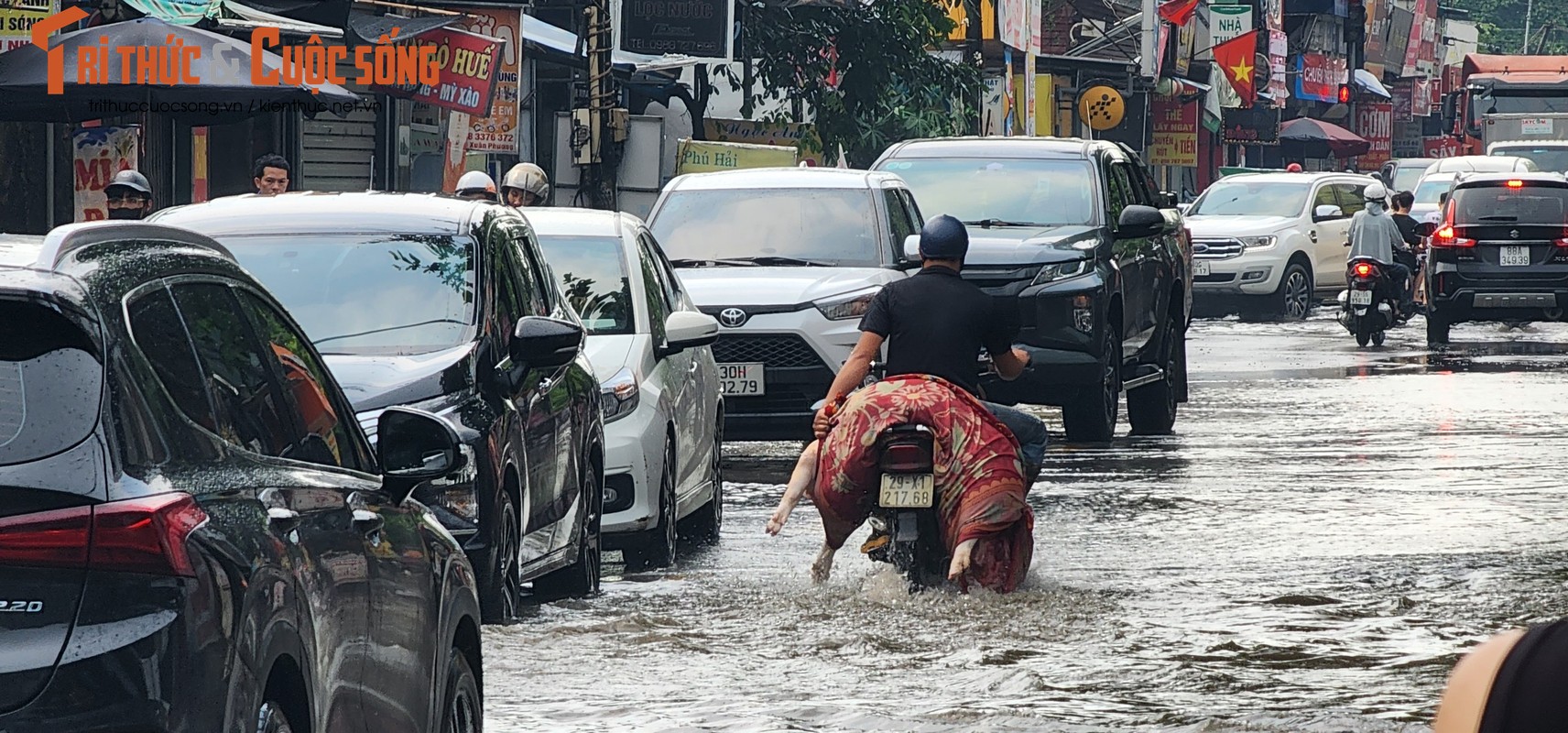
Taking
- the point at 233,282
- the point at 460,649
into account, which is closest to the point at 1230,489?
the point at 460,649

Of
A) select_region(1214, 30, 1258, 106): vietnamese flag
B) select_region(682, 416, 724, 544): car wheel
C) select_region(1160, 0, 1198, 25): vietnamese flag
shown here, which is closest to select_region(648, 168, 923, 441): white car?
select_region(682, 416, 724, 544): car wheel

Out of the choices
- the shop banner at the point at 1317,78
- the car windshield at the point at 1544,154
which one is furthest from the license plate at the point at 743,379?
the shop banner at the point at 1317,78

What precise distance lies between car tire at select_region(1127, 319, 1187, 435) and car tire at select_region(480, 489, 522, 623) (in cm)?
919

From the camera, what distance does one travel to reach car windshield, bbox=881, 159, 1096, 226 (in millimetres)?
16969

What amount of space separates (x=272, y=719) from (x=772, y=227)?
11.8 metres

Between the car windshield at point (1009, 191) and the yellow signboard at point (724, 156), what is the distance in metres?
8.74

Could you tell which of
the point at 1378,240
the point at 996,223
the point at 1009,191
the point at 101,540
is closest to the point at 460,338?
the point at 101,540

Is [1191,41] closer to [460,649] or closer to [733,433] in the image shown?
[733,433]

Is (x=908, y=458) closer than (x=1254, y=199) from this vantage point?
Yes

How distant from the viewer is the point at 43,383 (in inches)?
145

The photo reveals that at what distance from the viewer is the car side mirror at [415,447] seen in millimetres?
5090

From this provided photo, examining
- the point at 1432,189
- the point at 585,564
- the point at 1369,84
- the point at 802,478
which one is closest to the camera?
the point at 585,564

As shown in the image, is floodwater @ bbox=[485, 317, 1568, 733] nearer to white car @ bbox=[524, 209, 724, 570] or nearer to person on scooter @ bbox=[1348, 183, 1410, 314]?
white car @ bbox=[524, 209, 724, 570]

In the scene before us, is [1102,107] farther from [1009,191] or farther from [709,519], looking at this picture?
[709,519]
